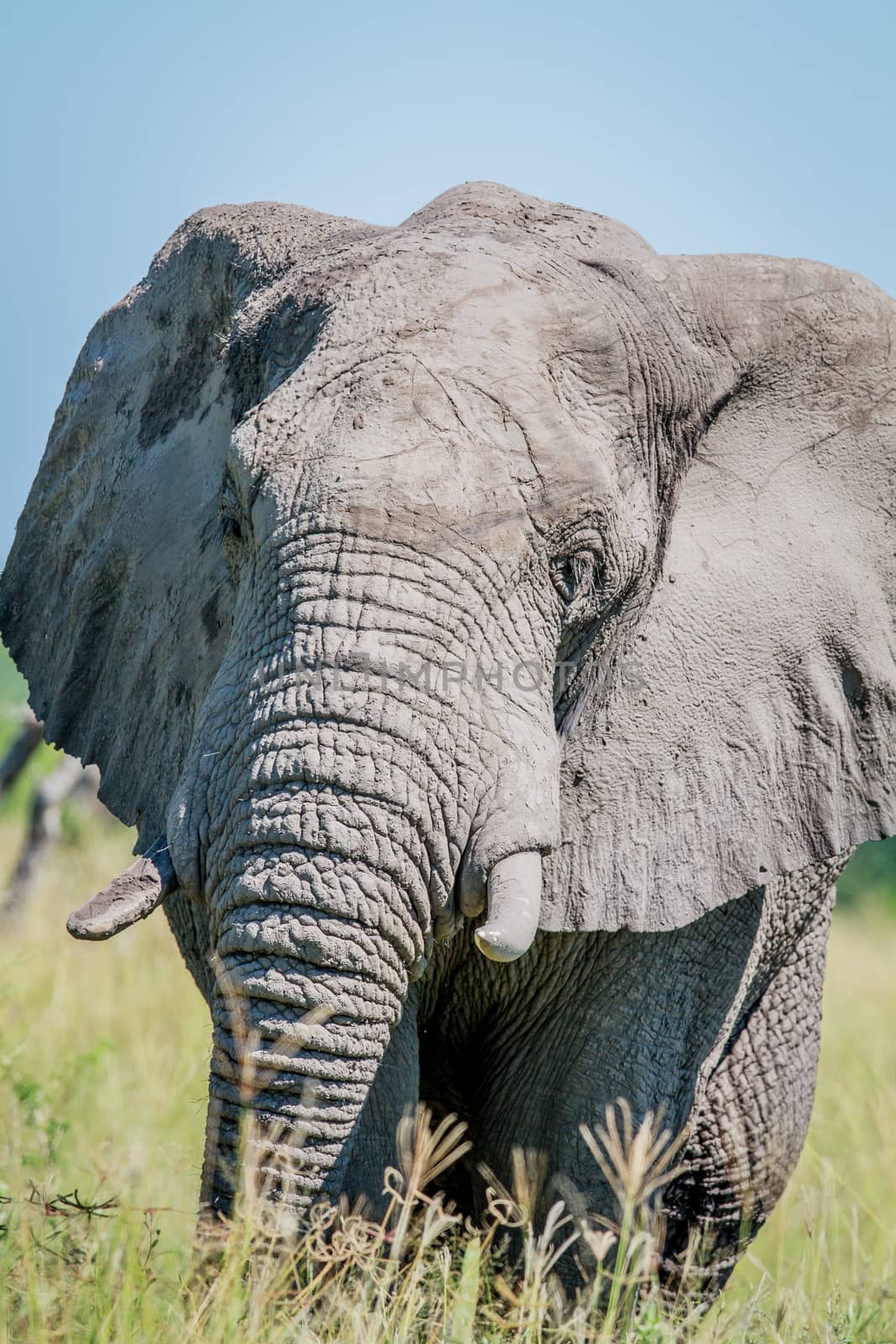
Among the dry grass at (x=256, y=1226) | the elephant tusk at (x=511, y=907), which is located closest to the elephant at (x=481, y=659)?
the elephant tusk at (x=511, y=907)

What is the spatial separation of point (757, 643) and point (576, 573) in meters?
0.68

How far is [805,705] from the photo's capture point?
4152 millimetres

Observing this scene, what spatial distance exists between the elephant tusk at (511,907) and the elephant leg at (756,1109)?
1863 millimetres

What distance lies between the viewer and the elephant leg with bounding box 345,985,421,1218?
3.68 metres

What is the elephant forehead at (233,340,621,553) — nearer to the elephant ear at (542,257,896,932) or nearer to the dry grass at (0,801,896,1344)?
the elephant ear at (542,257,896,932)

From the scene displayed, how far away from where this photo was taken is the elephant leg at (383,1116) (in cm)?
368

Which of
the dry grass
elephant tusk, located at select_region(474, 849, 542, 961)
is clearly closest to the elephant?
elephant tusk, located at select_region(474, 849, 542, 961)

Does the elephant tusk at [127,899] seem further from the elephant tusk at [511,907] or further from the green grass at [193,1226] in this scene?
the elephant tusk at [511,907]

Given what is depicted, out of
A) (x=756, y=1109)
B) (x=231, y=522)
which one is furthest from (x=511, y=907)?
(x=756, y=1109)

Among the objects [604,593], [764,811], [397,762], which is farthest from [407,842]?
[764,811]

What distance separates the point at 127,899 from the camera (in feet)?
10.6

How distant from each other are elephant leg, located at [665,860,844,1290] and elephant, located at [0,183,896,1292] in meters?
0.02

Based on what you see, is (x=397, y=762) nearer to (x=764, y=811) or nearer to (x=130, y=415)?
(x=764, y=811)

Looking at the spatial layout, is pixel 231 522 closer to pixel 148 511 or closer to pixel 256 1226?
pixel 148 511
